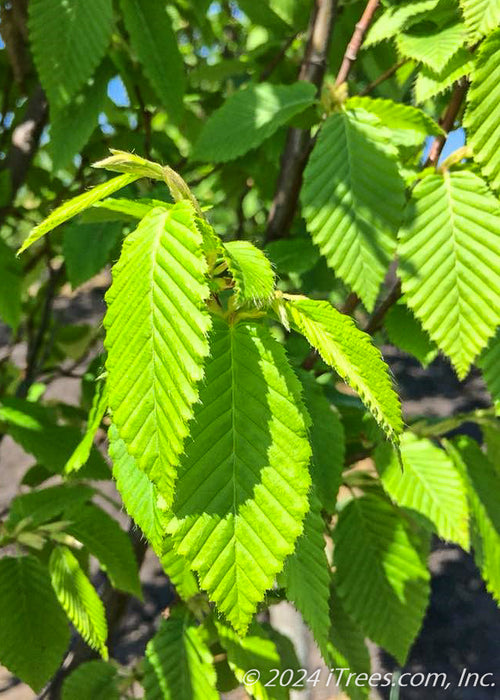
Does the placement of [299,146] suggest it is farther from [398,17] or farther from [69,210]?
[69,210]

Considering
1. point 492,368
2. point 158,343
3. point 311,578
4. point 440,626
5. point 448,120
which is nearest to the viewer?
point 158,343

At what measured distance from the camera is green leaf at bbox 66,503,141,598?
0.96 meters

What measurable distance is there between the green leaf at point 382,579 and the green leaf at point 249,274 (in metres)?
0.67

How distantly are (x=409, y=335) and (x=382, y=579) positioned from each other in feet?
1.33

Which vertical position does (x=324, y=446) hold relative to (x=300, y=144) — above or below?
below

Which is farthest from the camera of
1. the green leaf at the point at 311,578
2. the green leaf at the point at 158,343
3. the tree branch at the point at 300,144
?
the tree branch at the point at 300,144

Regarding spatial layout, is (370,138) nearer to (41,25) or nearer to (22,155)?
(41,25)

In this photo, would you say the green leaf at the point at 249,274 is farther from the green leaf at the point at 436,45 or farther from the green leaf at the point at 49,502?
the green leaf at the point at 49,502

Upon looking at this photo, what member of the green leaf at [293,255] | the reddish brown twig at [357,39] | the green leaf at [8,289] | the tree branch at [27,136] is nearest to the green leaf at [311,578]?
the green leaf at [293,255]

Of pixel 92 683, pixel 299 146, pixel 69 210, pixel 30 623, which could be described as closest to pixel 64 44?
pixel 299 146

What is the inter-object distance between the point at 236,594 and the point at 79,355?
5.55ft

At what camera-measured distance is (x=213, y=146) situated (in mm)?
971

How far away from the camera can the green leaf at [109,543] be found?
0.96 meters

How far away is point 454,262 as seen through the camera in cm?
68
